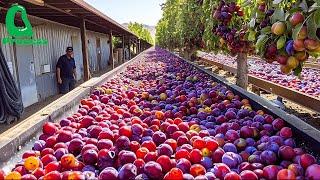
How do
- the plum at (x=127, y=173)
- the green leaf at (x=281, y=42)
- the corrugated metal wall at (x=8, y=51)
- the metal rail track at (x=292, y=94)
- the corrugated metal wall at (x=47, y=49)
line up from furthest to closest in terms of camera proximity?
the corrugated metal wall at (x=47, y=49) → the corrugated metal wall at (x=8, y=51) → the metal rail track at (x=292, y=94) → the green leaf at (x=281, y=42) → the plum at (x=127, y=173)

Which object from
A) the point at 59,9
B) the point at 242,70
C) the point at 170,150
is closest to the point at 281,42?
the point at 170,150

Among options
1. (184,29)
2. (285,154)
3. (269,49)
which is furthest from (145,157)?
(184,29)

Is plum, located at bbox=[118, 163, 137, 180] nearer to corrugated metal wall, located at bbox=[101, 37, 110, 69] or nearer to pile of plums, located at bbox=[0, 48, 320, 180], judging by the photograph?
pile of plums, located at bbox=[0, 48, 320, 180]

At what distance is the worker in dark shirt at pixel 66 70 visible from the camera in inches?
500

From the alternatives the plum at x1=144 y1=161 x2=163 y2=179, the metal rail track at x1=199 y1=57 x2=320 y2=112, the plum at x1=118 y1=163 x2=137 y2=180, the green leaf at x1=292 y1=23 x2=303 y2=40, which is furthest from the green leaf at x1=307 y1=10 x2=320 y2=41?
the metal rail track at x1=199 y1=57 x2=320 y2=112

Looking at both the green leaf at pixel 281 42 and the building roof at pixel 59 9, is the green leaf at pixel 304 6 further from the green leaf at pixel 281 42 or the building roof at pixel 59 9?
the building roof at pixel 59 9

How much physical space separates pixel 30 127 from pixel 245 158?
5.47ft

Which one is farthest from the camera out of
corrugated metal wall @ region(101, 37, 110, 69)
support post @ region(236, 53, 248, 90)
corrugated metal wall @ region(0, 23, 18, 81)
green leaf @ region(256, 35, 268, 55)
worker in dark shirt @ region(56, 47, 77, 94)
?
corrugated metal wall @ region(101, 37, 110, 69)

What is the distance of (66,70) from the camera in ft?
42.1

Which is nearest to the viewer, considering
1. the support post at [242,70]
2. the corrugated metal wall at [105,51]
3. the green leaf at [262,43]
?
the green leaf at [262,43]

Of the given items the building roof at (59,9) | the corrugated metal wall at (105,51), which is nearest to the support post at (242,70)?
the building roof at (59,9)

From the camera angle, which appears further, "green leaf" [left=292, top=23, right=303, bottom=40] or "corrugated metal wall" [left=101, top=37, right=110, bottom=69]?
"corrugated metal wall" [left=101, top=37, right=110, bottom=69]

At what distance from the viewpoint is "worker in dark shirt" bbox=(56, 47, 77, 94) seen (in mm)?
12711

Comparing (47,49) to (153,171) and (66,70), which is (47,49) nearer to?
(66,70)
